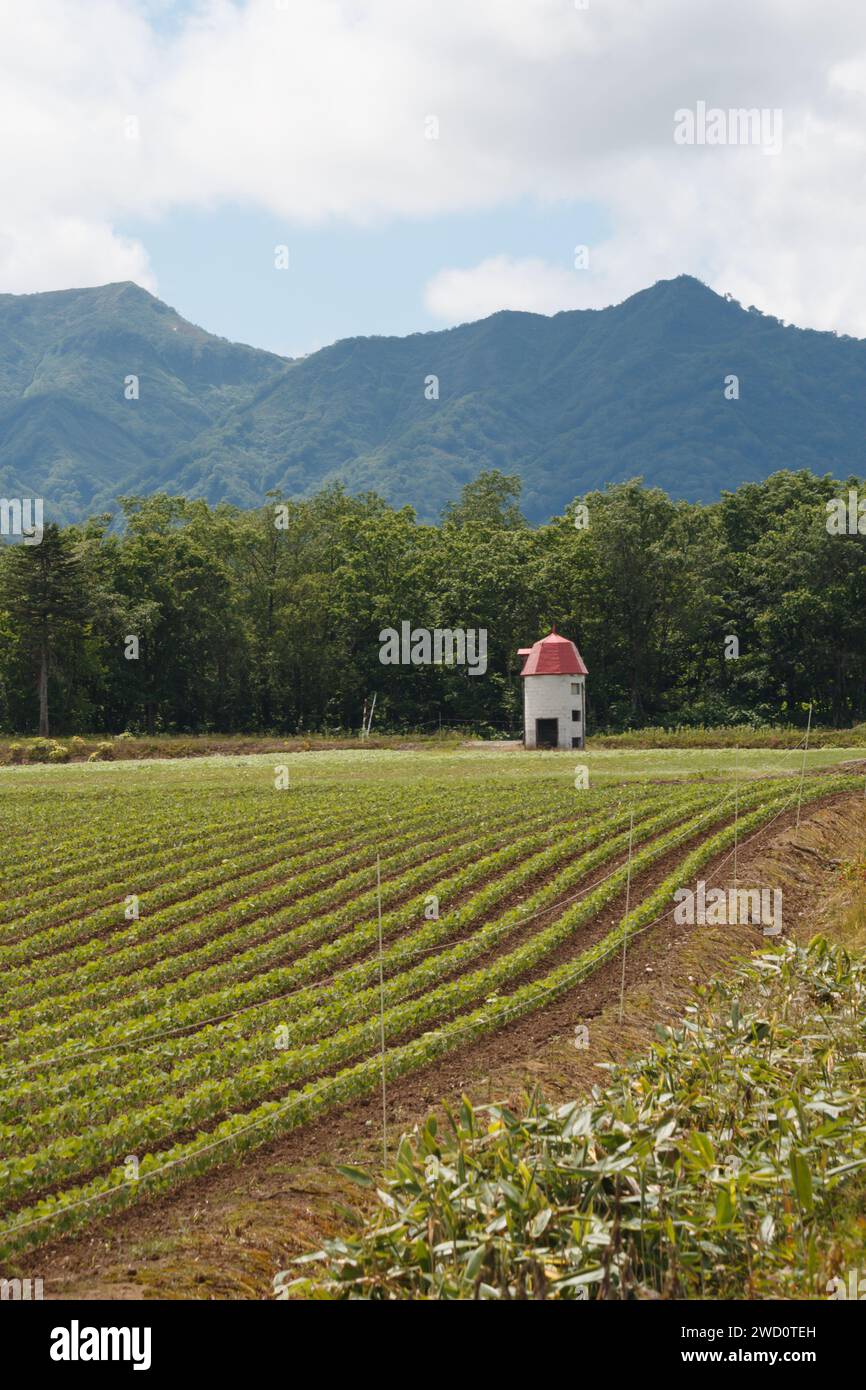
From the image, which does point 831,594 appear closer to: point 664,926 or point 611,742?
point 611,742

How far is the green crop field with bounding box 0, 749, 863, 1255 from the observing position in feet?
36.8

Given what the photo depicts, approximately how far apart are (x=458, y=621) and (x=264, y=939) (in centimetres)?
5543

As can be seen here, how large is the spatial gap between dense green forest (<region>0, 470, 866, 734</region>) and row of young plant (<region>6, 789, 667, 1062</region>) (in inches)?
1757

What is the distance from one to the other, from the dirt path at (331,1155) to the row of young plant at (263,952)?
11.7ft

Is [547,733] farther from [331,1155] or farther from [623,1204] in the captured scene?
[623,1204]

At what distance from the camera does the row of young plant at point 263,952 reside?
1347 centimetres

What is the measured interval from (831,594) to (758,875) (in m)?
48.7

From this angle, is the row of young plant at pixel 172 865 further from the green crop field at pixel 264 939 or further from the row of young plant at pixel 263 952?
the row of young plant at pixel 263 952

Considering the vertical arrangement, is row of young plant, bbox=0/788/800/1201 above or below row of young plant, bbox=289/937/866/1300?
below

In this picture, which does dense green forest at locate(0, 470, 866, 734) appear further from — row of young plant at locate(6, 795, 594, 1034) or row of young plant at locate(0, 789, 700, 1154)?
row of young plant at locate(0, 789, 700, 1154)

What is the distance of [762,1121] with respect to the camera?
684cm

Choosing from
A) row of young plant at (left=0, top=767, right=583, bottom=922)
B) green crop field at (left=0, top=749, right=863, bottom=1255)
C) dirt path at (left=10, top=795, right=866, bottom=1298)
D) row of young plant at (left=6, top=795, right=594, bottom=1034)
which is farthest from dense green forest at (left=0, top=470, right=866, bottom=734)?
dirt path at (left=10, top=795, right=866, bottom=1298)
